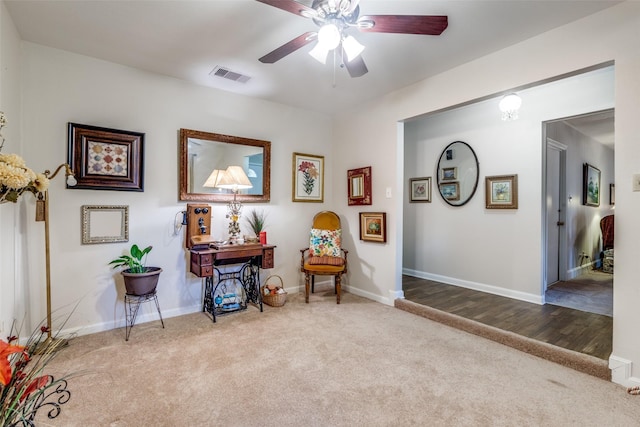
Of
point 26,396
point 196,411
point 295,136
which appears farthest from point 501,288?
point 26,396

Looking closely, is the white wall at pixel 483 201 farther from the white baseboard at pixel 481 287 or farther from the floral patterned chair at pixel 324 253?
the floral patterned chair at pixel 324 253

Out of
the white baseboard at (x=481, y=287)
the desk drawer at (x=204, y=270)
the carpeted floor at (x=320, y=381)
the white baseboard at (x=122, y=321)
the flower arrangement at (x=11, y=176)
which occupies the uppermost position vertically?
the flower arrangement at (x=11, y=176)

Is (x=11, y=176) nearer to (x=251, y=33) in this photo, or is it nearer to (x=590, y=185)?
(x=251, y=33)

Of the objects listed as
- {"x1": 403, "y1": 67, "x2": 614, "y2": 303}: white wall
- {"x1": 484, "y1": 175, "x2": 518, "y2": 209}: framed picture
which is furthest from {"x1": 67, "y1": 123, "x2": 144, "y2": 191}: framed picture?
{"x1": 484, "y1": 175, "x2": 518, "y2": 209}: framed picture

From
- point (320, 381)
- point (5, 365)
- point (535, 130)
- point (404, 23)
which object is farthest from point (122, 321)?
A: point (535, 130)

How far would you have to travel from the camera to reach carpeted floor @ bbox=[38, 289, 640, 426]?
173cm

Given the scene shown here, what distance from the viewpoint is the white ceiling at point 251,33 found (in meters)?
2.12

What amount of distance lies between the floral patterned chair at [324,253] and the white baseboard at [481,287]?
142 cm

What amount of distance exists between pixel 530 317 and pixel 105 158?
4.39 m

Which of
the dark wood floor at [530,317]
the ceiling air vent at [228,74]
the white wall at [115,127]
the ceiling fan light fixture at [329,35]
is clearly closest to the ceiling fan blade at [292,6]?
the ceiling fan light fixture at [329,35]

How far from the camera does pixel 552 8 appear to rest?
83.0 inches

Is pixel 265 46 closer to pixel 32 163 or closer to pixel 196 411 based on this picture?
pixel 32 163

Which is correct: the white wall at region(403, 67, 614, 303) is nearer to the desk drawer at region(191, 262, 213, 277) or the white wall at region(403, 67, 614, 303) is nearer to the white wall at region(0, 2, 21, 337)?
the desk drawer at region(191, 262, 213, 277)

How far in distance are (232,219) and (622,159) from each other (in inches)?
133
